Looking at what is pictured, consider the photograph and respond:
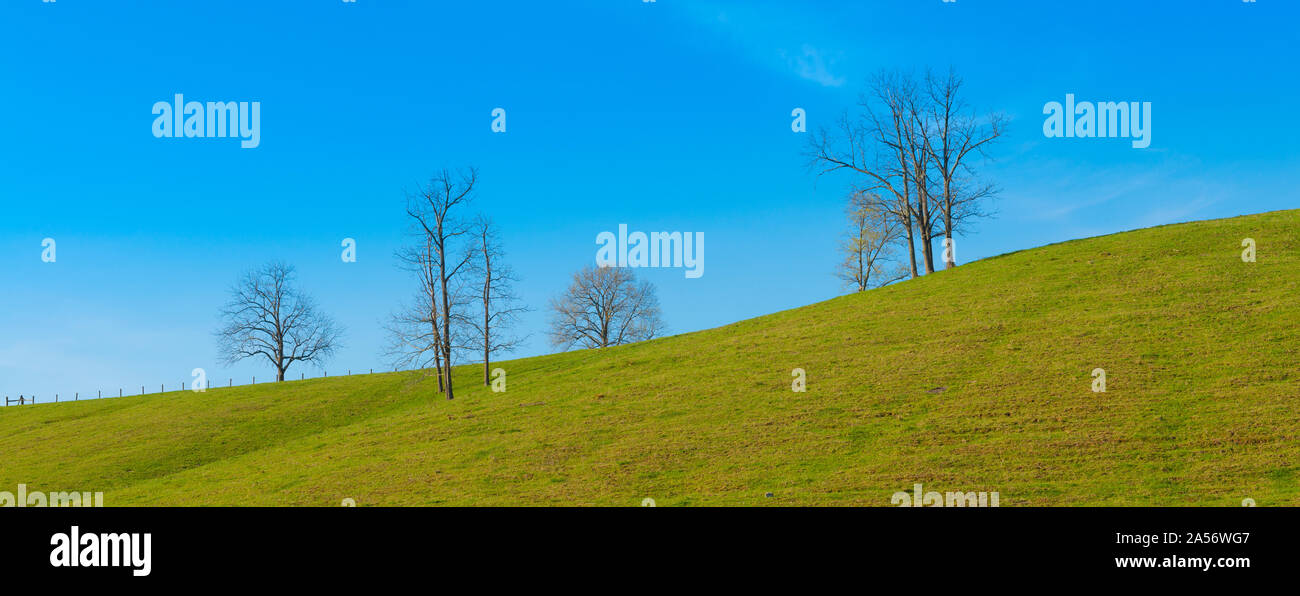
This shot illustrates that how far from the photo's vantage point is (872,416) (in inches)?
1241

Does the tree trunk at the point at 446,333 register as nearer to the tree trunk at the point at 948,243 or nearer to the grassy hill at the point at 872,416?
the grassy hill at the point at 872,416

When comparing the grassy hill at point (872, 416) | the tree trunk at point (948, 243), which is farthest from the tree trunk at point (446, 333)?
the tree trunk at point (948, 243)

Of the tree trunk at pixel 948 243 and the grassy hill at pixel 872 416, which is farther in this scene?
the tree trunk at pixel 948 243

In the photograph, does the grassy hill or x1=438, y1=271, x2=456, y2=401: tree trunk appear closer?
the grassy hill

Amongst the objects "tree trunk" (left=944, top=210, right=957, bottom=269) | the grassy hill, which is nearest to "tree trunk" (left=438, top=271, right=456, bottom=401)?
the grassy hill

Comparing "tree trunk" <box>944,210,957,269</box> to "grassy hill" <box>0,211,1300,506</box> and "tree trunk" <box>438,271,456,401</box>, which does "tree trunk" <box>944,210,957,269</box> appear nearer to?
Result: "grassy hill" <box>0,211,1300,506</box>

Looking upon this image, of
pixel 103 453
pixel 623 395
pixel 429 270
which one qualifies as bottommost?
pixel 103 453

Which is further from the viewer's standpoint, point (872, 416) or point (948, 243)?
point (948, 243)

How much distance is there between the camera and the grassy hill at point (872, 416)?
25.2m

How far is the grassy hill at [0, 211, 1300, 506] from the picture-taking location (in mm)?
25219
